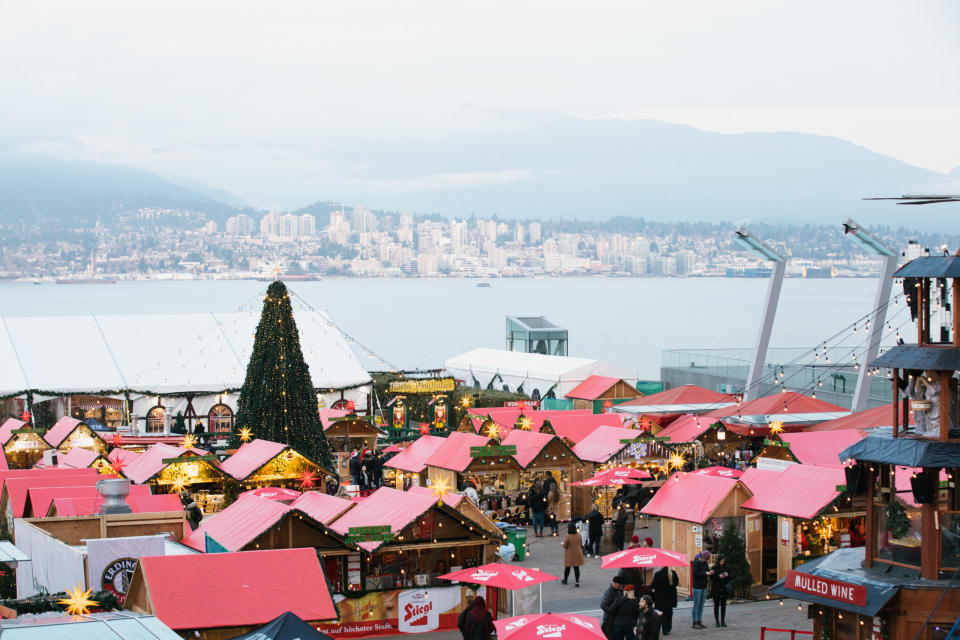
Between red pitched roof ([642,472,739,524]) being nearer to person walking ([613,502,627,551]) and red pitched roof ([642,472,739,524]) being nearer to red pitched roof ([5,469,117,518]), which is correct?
person walking ([613,502,627,551])

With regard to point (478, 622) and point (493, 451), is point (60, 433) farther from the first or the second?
point (478, 622)

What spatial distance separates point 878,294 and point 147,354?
2280 cm

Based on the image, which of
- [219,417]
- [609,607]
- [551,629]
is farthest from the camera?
[219,417]

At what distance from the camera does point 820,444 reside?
22.0 metres

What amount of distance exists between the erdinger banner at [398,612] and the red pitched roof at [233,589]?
2926 millimetres

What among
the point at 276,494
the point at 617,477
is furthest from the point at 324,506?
the point at 617,477

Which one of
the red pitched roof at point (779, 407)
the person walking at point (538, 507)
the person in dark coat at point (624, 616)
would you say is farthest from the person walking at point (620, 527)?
the red pitched roof at point (779, 407)

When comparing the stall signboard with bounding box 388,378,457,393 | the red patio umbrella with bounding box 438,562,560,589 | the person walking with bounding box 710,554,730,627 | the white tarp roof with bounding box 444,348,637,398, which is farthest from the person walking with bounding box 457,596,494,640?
the white tarp roof with bounding box 444,348,637,398

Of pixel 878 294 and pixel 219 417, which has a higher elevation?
pixel 878 294

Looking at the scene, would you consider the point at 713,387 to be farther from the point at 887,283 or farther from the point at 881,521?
the point at 881,521

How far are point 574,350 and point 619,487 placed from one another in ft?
347

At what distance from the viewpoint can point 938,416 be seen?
35.9ft

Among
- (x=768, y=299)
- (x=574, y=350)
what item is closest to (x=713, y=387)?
(x=768, y=299)

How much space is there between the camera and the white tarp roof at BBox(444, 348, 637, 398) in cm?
4172
